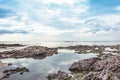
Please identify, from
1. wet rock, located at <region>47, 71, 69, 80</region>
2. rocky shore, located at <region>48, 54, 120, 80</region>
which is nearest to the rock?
rocky shore, located at <region>48, 54, 120, 80</region>

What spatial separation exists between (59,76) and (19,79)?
8.38 metres

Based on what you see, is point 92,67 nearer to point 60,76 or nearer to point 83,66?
point 83,66

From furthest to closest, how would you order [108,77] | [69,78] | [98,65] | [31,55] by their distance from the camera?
[31,55], [98,65], [69,78], [108,77]

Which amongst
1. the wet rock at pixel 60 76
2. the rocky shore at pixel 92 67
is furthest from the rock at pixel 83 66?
the wet rock at pixel 60 76

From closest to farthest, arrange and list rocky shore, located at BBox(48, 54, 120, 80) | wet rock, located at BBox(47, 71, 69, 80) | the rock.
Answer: wet rock, located at BBox(47, 71, 69, 80)
rocky shore, located at BBox(48, 54, 120, 80)
the rock

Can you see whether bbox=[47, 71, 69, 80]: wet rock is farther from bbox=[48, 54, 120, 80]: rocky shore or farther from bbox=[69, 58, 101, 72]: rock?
bbox=[69, 58, 101, 72]: rock

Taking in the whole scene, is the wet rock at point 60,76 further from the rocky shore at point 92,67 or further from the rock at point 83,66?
the rock at point 83,66

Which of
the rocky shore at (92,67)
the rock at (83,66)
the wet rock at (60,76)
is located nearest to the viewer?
the wet rock at (60,76)

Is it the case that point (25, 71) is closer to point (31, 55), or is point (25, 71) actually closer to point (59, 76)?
point (59, 76)

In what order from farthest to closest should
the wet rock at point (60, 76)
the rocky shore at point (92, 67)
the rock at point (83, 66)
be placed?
1. the rock at point (83, 66)
2. the rocky shore at point (92, 67)
3. the wet rock at point (60, 76)

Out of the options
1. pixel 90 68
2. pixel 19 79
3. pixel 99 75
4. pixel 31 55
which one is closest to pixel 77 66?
pixel 90 68

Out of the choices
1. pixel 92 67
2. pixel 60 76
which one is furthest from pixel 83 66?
pixel 60 76

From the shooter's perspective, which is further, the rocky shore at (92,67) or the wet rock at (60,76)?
the rocky shore at (92,67)

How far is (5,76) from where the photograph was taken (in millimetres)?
44500
